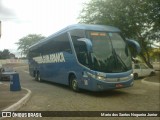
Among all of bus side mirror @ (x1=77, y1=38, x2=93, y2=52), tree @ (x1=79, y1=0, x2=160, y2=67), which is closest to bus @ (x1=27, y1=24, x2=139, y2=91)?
bus side mirror @ (x1=77, y1=38, x2=93, y2=52)

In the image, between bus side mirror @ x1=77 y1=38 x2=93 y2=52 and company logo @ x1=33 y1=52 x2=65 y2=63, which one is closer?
bus side mirror @ x1=77 y1=38 x2=93 y2=52

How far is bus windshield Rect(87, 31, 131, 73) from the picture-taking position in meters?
14.9

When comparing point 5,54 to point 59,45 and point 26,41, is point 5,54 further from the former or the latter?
point 59,45

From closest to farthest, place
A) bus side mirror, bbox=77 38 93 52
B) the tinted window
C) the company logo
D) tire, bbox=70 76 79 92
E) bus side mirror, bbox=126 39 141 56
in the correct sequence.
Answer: bus side mirror, bbox=77 38 93 52 < tire, bbox=70 76 79 92 < bus side mirror, bbox=126 39 141 56 < the tinted window < the company logo

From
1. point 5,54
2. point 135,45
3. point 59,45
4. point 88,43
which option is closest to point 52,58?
point 59,45

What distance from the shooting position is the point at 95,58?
14836mm

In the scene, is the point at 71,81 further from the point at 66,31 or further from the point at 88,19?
the point at 88,19

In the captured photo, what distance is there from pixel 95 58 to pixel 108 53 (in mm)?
786

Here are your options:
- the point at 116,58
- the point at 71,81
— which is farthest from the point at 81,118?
the point at 71,81

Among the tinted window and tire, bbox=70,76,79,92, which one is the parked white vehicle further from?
tire, bbox=70,76,79,92

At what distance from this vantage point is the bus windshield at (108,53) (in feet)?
48.8

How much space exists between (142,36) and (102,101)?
80.6 feet

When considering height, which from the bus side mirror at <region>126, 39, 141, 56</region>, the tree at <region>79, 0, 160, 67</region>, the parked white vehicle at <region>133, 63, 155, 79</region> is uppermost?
the tree at <region>79, 0, 160, 67</region>

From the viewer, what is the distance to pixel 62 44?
1839cm
